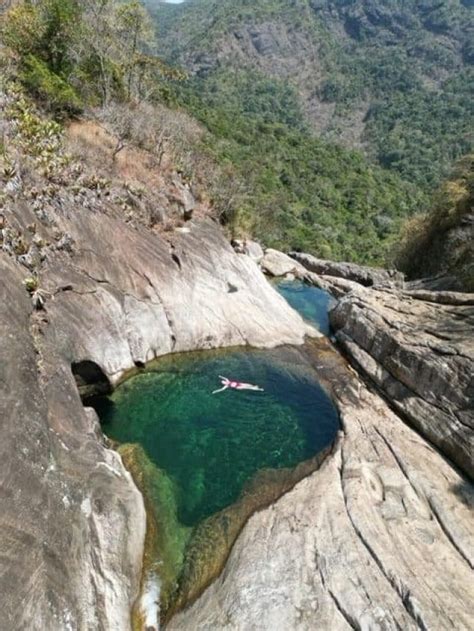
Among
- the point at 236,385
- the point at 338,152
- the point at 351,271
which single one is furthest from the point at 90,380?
the point at 338,152

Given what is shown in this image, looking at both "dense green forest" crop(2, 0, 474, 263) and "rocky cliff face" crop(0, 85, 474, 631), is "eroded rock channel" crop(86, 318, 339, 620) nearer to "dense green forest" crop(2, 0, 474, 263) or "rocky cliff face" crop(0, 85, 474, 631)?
"rocky cliff face" crop(0, 85, 474, 631)

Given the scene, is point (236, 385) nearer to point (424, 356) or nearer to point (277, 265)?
point (424, 356)

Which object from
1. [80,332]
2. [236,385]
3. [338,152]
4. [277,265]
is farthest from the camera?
[338,152]

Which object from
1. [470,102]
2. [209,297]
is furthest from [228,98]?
[209,297]

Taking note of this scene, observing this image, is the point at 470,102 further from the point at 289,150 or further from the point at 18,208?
the point at 18,208

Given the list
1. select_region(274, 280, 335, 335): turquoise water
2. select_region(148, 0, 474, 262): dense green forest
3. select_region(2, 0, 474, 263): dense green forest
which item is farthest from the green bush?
→ select_region(274, 280, 335, 335): turquoise water

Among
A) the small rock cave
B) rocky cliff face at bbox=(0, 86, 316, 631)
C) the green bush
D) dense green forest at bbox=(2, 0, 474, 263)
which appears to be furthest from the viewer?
dense green forest at bbox=(2, 0, 474, 263)
